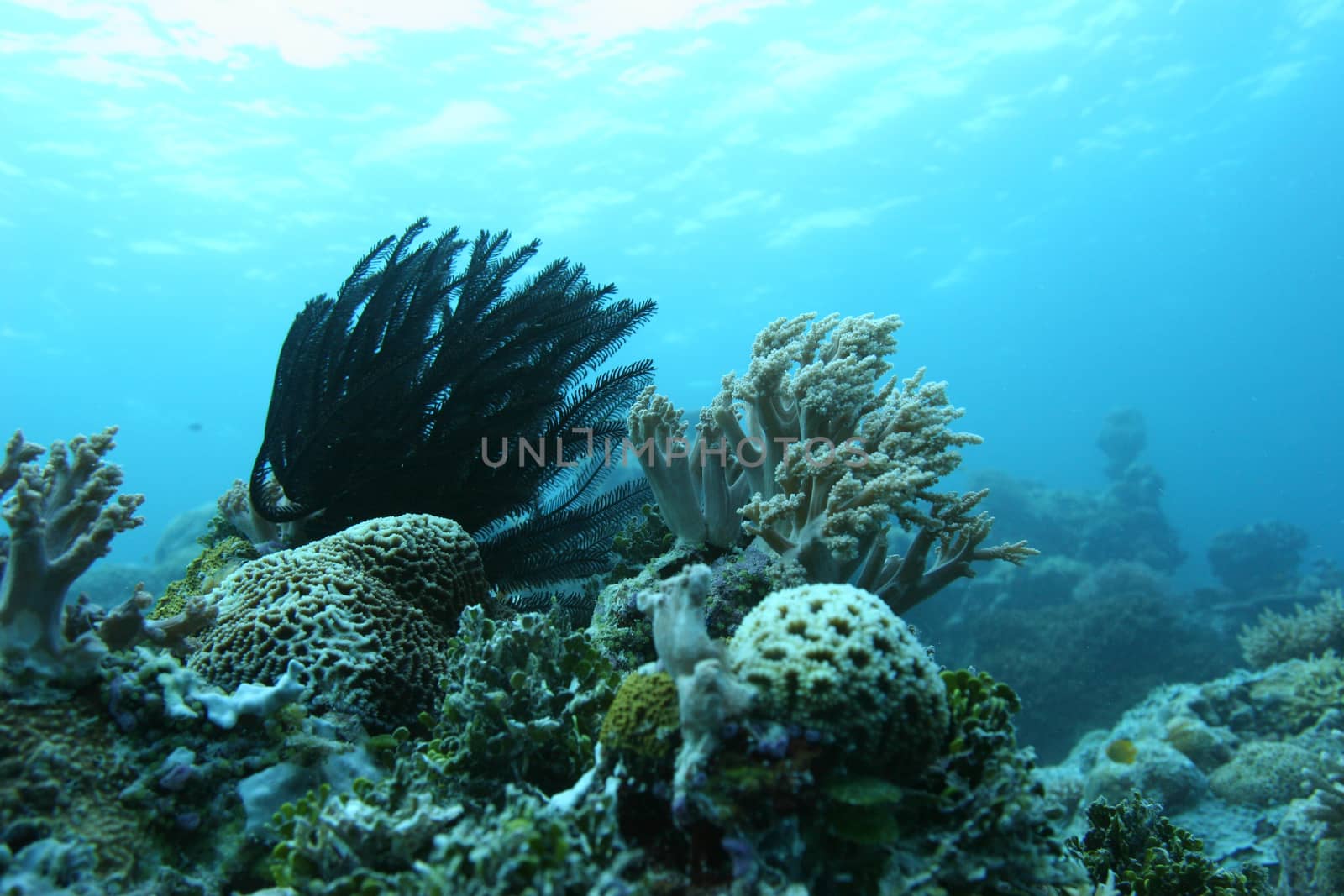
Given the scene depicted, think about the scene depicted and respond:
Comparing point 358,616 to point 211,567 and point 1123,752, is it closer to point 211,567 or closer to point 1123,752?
point 211,567

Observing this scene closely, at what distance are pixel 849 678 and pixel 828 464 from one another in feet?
5.20

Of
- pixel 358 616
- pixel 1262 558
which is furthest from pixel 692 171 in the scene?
pixel 358 616

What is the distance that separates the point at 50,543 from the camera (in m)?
2.56

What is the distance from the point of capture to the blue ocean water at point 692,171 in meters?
37.5

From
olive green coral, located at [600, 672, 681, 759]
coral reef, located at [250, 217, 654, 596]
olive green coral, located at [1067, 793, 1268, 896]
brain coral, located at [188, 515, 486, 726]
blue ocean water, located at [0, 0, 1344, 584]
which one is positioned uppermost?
blue ocean water, located at [0, 0, 1344, 584]

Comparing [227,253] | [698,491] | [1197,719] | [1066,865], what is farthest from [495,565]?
[227,253]

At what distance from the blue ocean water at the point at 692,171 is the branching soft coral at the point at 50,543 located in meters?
8.81

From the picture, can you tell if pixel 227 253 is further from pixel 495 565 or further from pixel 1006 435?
pixel 1006 435

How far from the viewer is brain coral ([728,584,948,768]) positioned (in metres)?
1.75

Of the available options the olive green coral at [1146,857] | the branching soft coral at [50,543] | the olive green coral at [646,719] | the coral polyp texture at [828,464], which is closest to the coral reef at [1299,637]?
the olive green coral at [1146,857]

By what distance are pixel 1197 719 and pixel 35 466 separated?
13.2 m

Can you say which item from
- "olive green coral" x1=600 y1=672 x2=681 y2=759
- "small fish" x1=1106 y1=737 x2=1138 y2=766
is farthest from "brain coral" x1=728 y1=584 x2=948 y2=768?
"small fish" x1=1106 y1=737 x2=1138 y2=766

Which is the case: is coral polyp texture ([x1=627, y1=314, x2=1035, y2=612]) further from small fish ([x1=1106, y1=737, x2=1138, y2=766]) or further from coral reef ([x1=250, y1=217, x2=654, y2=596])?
small fish ([x1=1106, y1=737, x2=1138, y2=766])

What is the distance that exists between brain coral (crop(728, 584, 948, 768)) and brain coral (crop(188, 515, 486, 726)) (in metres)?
1.90
